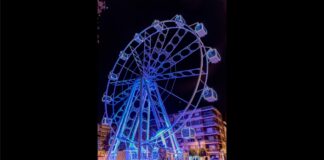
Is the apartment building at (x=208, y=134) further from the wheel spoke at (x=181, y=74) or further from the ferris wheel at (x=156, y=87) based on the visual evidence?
the wheel spoke at (x=181, y=74)

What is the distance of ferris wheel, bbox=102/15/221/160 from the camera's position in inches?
111

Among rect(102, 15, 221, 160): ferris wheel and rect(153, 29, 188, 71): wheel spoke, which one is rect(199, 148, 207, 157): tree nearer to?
rect(102, 15, 221, 160): ferris wheel

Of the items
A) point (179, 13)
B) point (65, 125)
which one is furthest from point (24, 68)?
point (179, 13)

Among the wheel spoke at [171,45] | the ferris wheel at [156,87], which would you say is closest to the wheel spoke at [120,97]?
the ferris wheel at [156,87]

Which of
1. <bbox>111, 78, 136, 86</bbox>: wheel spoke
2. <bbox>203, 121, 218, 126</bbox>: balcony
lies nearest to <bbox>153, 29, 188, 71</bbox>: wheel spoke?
<bbox>111, 78, 136, 86</bbox>: wheel spoke

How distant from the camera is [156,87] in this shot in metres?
3.09

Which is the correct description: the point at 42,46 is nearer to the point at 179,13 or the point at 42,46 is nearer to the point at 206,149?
the point at 179,13

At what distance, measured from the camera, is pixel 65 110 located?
3.04m

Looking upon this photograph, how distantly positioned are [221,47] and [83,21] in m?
1.27

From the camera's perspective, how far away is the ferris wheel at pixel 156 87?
283 cm

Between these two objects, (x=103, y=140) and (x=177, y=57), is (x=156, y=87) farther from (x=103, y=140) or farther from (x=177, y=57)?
(x=103, y=140)

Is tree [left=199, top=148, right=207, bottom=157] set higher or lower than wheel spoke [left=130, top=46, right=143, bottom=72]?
lower

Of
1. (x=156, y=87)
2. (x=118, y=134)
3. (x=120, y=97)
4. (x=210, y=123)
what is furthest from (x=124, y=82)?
(x=210, y=123)

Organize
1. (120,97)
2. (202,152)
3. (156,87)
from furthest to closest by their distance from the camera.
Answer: (120,97)
(156,87)
(202,152)
